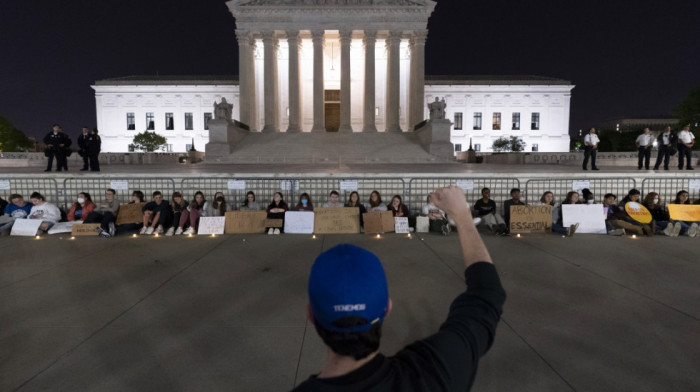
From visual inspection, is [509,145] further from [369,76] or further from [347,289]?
[347,289]

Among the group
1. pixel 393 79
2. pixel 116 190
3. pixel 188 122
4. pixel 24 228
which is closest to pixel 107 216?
pixel 24 228

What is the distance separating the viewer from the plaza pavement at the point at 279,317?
306 cm

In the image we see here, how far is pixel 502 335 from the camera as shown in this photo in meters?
3.71

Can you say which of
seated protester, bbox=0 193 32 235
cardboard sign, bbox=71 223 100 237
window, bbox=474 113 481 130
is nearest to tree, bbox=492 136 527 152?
window, bbox=474 113 481 130

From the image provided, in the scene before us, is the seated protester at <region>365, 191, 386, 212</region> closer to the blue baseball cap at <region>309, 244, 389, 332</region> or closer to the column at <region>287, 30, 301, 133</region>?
the blue baseball cap at <region>309, 244, 389, 332</region>

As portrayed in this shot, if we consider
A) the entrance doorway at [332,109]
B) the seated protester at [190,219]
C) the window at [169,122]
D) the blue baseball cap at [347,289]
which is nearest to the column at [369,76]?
the entrance doorway at [332,109]

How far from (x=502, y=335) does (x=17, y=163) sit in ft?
130

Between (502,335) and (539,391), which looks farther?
(502,335)

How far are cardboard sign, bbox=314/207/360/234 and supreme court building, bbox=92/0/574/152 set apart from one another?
30.2m

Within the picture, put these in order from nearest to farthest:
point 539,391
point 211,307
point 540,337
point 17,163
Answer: point 539,391 → point 540,337 → point 211,307 → point 17,163

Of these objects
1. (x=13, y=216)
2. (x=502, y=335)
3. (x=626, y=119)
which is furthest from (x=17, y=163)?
(x=626, y=119)

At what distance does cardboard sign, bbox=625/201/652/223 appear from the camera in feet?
29.6

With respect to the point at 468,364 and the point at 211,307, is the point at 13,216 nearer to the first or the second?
the point at 211,307

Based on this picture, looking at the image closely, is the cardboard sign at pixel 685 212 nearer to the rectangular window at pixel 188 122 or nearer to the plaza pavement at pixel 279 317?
the plaza pavement at pixel 279 317
